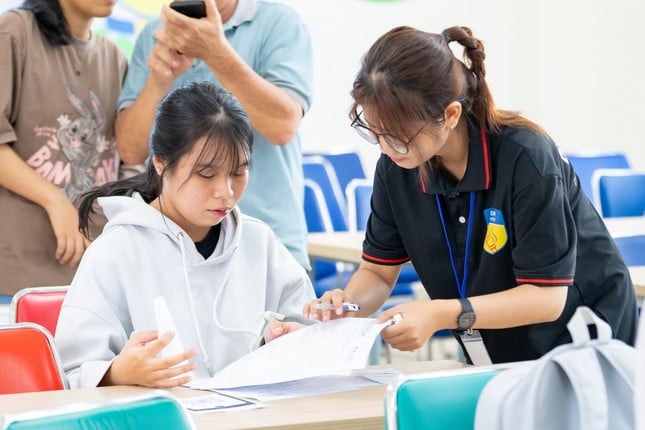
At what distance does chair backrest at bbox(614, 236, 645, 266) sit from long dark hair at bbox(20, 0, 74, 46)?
5.24 ft

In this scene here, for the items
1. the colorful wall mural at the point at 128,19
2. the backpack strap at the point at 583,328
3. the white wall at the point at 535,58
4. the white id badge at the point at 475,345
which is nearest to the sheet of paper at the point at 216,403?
the white id badge at the point at 475,345

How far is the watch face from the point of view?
1680 mm

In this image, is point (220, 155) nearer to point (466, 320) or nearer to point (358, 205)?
point (466, 320)

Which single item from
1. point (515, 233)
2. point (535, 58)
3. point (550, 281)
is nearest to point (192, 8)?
point (515, 233)

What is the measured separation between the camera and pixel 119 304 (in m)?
1.86

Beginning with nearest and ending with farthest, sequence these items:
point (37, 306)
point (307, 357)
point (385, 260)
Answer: point (307, 357)
point (385, 260)
point (37, 306)

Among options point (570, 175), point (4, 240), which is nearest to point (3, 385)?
point (4, 240)

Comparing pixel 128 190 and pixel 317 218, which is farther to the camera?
pixel 317 218

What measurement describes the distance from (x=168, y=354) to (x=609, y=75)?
5.21 meters

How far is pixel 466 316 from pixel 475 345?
7.2 inches

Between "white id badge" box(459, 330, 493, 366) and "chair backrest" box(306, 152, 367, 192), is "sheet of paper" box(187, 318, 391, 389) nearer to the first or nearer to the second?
"white id badge" box(459, 330, 493, 366)

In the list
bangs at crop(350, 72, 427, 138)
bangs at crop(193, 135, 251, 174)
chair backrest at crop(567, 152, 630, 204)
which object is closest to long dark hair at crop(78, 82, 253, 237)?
bangs at crop(193, 135, 251, 174)

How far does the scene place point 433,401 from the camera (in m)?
1.23

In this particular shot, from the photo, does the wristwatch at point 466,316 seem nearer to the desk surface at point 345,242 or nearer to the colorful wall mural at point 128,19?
the desk surface at point 345,242
